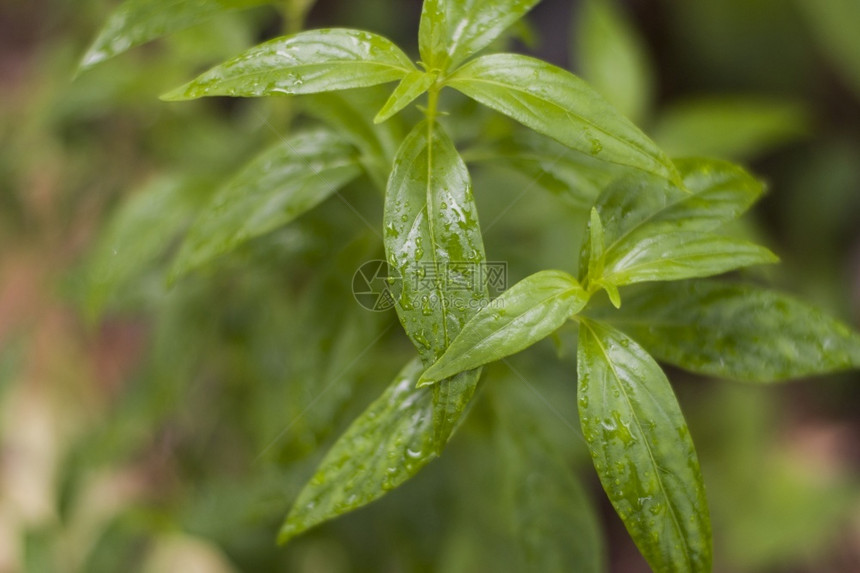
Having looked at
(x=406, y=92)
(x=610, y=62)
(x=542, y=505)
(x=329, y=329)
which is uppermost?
(x=406, y=92)

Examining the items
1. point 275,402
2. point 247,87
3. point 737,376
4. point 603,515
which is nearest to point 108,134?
point 275,402

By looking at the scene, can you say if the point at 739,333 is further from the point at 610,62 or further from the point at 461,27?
the point at 610,62

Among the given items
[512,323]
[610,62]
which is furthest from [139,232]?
[610,62]

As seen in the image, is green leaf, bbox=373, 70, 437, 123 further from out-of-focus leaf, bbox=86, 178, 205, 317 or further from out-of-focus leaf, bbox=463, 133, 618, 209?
out-of-focus leaf, bbox=86, 178, 205, 317

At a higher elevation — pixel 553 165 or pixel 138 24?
pixel 138 24

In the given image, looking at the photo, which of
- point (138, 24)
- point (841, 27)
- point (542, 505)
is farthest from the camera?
point (841, 27)

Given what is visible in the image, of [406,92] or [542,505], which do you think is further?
[542,505]

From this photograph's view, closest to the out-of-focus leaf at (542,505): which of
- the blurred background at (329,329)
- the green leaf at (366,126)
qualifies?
the blurred background at (329,329)

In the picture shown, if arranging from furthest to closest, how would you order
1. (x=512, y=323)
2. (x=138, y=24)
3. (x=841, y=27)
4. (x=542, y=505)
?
(x=841, y=27)
(x=542, y=505)
(x=138, y=24)
(x=512, y=323)
